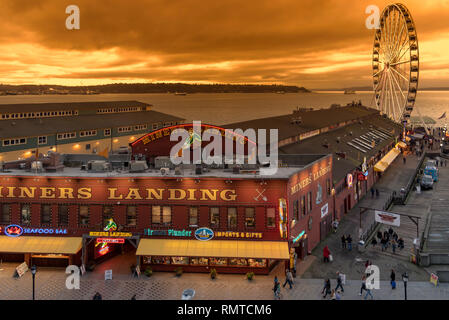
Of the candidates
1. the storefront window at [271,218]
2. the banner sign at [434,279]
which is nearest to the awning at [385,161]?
the banner sign at [434,279]

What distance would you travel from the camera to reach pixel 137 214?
109ft

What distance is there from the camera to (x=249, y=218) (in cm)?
3250

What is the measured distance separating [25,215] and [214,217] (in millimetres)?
15932

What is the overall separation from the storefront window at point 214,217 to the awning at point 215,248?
1.32 metres

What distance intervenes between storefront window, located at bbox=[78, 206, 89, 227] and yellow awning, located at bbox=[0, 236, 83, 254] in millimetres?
1244

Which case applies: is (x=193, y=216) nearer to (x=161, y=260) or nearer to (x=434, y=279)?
(x=161, y=260)

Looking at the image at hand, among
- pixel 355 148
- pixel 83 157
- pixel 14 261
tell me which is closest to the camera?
pixel 14 261

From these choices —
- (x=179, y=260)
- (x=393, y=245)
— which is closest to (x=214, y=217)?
(x=179, y=260)

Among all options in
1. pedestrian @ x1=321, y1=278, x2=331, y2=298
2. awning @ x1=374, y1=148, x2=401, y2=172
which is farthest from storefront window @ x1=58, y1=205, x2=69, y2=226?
awning @ x1=374, y1=148, x2=401, y2=172

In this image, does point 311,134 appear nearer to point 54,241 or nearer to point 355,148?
point 355,148

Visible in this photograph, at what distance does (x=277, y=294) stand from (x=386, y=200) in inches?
1452

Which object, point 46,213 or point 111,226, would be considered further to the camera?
point 46,213
